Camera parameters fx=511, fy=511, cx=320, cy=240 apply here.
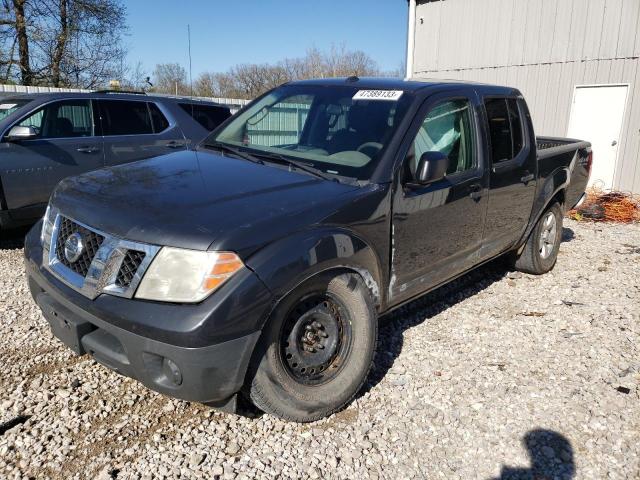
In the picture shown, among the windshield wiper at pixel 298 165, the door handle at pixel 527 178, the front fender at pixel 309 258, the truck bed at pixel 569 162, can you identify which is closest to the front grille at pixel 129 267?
the front fender at pixel 309 258

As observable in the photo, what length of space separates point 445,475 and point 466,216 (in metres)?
1.83

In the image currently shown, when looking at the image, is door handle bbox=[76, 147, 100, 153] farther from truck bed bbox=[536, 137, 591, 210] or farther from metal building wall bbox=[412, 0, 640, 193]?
metal building wall bbox=[412, 0, 640, 193]

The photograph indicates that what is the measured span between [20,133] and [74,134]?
0.82 meters

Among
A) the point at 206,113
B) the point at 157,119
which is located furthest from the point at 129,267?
the point at 206,113

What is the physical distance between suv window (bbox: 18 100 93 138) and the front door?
443cm

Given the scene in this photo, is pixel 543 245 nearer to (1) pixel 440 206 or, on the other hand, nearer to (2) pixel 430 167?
(1) pixel 440 206

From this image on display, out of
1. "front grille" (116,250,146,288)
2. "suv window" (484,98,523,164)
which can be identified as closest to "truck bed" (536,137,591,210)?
"suv window" (484,98,523,164)

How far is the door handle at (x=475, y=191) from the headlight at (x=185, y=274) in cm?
208

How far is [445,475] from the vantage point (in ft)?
8.29

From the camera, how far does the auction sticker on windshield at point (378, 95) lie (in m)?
3.44

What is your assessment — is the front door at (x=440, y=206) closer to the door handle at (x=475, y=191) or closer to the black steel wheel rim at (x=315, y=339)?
the door handle at (x=475, y=191)

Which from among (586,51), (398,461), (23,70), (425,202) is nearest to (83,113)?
(425,202)

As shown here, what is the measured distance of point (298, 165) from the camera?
125 inches

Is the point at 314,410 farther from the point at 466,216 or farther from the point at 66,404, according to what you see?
the point at 466,216
